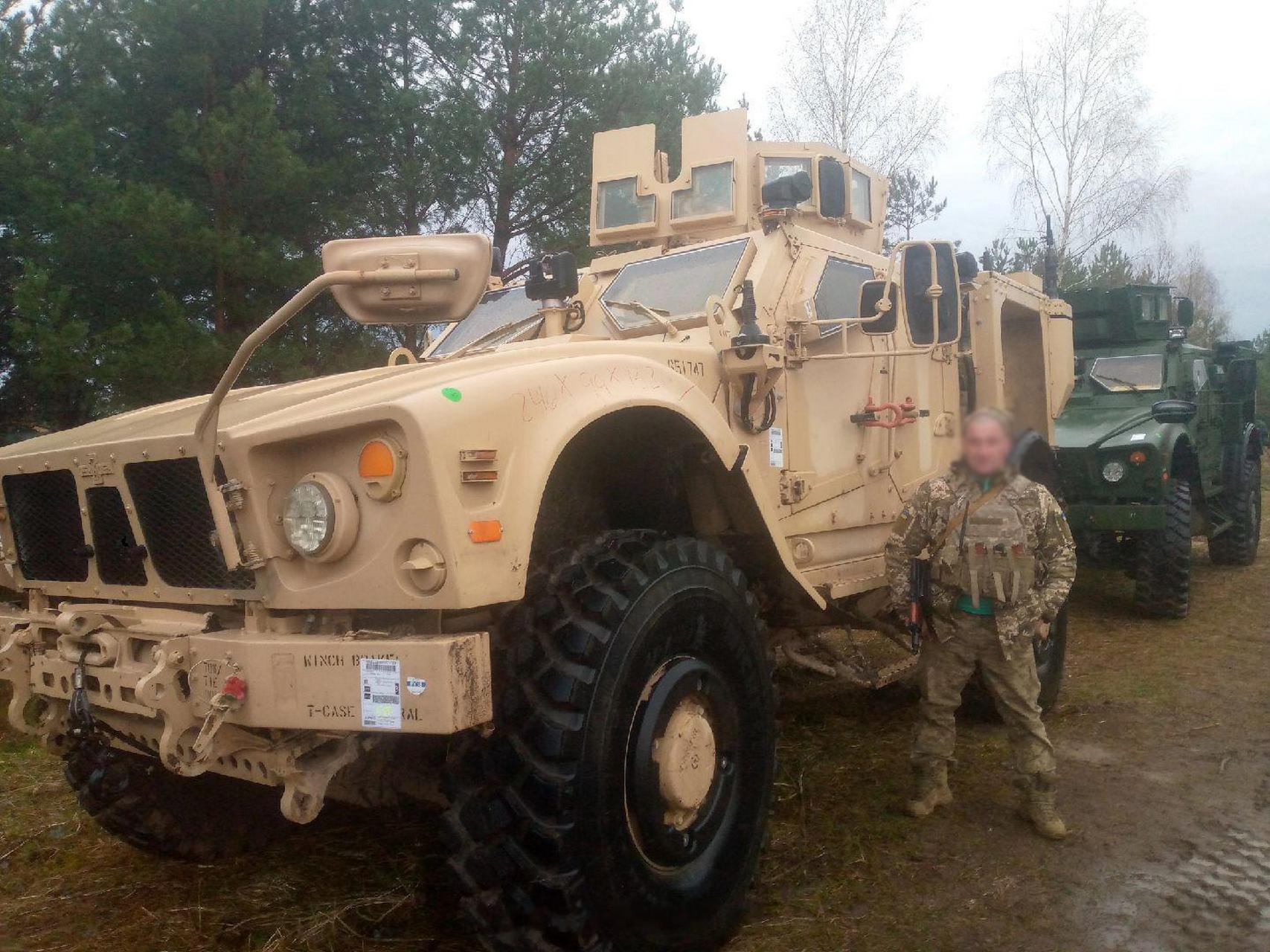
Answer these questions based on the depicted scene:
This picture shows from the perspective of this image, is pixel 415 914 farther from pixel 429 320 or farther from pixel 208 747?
pixel 429 320

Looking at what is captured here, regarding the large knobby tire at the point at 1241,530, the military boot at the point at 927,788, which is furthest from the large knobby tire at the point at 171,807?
the large knobby tire at the point at 1241,530

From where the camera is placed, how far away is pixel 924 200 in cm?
1945

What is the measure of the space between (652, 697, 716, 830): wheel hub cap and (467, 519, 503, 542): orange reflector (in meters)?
0.79

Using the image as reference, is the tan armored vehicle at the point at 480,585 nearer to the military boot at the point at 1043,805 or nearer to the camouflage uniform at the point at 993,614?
the camouflage uniform at the point at 993,614

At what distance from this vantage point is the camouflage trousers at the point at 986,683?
12.9 ft

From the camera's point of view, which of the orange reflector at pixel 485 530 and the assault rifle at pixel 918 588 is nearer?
the orange reflector at pixel 485 530

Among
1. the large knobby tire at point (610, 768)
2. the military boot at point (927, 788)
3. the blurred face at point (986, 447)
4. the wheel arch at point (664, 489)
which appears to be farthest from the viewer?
the military boot at point (927, 788)

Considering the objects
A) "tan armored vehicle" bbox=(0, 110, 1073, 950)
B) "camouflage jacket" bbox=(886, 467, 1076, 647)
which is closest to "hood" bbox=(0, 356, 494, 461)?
"tan armored vehicle" bbox=(0, 110, 1073, 950)

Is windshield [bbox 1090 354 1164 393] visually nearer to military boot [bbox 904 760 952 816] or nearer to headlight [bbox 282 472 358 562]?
military boot [bbox 904 760 952 816]

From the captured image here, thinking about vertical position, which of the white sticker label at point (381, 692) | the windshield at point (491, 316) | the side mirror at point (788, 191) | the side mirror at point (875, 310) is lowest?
the white sticker label at point (381, 692)

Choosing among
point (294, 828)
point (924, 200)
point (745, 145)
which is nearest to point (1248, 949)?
point (294, 828)

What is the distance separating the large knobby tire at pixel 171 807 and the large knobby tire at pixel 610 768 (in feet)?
4.43

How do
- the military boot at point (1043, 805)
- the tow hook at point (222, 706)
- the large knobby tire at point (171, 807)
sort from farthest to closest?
the military boot at point (1043, 805) < the large knobby tire at point (171, 807) < the tow hook at point (222, 706)

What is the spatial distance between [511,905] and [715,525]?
1.42 metres
